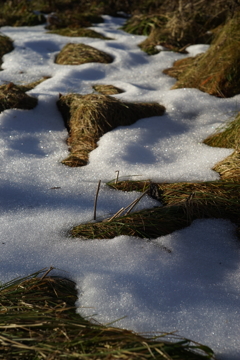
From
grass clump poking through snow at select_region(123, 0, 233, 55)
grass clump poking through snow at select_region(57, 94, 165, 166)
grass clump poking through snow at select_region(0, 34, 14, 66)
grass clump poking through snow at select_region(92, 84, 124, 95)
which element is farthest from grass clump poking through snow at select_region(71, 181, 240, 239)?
grass clump poking through snow at select_region(0, 34, 14, 66)

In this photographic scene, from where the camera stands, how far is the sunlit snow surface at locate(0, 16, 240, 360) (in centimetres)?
163

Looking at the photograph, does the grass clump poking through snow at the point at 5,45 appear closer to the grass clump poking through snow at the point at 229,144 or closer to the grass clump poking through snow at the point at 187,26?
the grass clump poking through snow at the point at 187,26

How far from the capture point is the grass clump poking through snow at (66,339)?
128 centimetres

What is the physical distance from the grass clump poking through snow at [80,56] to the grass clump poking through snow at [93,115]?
1.52 metres

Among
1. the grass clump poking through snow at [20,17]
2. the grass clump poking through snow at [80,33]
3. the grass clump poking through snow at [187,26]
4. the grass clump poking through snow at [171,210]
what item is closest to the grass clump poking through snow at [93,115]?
the grass clump poking through snow at [171,210]

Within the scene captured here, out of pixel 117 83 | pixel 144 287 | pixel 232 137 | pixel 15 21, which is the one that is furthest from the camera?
pixel 15 21

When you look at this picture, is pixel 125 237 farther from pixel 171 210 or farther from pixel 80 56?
pixel 80 56

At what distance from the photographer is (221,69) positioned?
12.6 feet

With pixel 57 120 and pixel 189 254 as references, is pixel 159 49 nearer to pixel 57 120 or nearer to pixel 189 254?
pixel 57 120

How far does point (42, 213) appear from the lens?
2307mm

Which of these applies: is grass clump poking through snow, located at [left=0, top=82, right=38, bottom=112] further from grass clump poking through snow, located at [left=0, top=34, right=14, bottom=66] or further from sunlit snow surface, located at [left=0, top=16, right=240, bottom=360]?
grass clump poking through snow, located at [left=0, top=34, right=14, bottom=66]

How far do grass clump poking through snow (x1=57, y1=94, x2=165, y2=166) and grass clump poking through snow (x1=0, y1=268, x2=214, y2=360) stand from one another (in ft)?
5.59

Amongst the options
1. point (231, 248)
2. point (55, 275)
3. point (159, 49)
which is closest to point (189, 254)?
point (231, 248)

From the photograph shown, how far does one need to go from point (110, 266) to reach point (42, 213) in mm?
678
